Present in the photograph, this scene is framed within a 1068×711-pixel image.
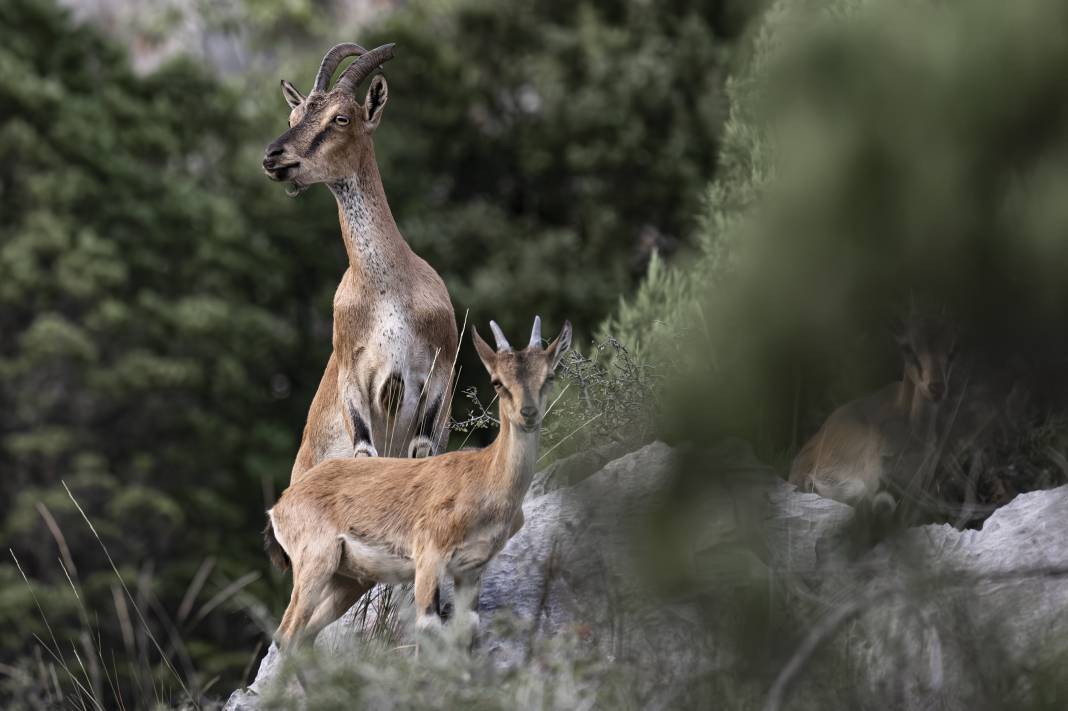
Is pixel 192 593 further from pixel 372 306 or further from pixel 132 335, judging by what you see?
pixel 132 335

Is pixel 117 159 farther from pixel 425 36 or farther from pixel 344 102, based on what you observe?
pixel 344 102

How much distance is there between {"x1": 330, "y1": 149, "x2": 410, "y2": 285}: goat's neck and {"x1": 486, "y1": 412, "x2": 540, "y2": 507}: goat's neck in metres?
1.52

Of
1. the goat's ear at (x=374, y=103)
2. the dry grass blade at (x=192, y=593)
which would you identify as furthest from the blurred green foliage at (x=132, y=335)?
the goat's ear at (x=374, y=103)

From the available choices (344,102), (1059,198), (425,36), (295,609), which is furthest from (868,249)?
(425,36)

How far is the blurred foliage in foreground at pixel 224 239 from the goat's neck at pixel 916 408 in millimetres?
11400

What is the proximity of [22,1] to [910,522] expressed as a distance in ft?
59.7

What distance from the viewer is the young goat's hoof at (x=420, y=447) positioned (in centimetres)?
632

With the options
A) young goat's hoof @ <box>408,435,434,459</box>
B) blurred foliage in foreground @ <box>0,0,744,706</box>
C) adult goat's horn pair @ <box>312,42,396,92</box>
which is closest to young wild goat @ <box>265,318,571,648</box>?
young goat's hoof @ <box>408,435,434,459</box>

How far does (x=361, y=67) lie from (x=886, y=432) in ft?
7.98

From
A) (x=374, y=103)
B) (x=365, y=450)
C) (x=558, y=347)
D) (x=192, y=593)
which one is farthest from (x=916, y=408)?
(x=192, y=593)

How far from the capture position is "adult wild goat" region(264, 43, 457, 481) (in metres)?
6.26

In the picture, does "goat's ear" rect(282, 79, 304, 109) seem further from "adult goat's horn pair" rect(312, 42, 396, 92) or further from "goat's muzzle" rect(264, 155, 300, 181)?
"goat's muzzle" rect(264, 155, 300, 181)

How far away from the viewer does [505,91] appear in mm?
23703

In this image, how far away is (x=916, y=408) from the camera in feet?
16.5
